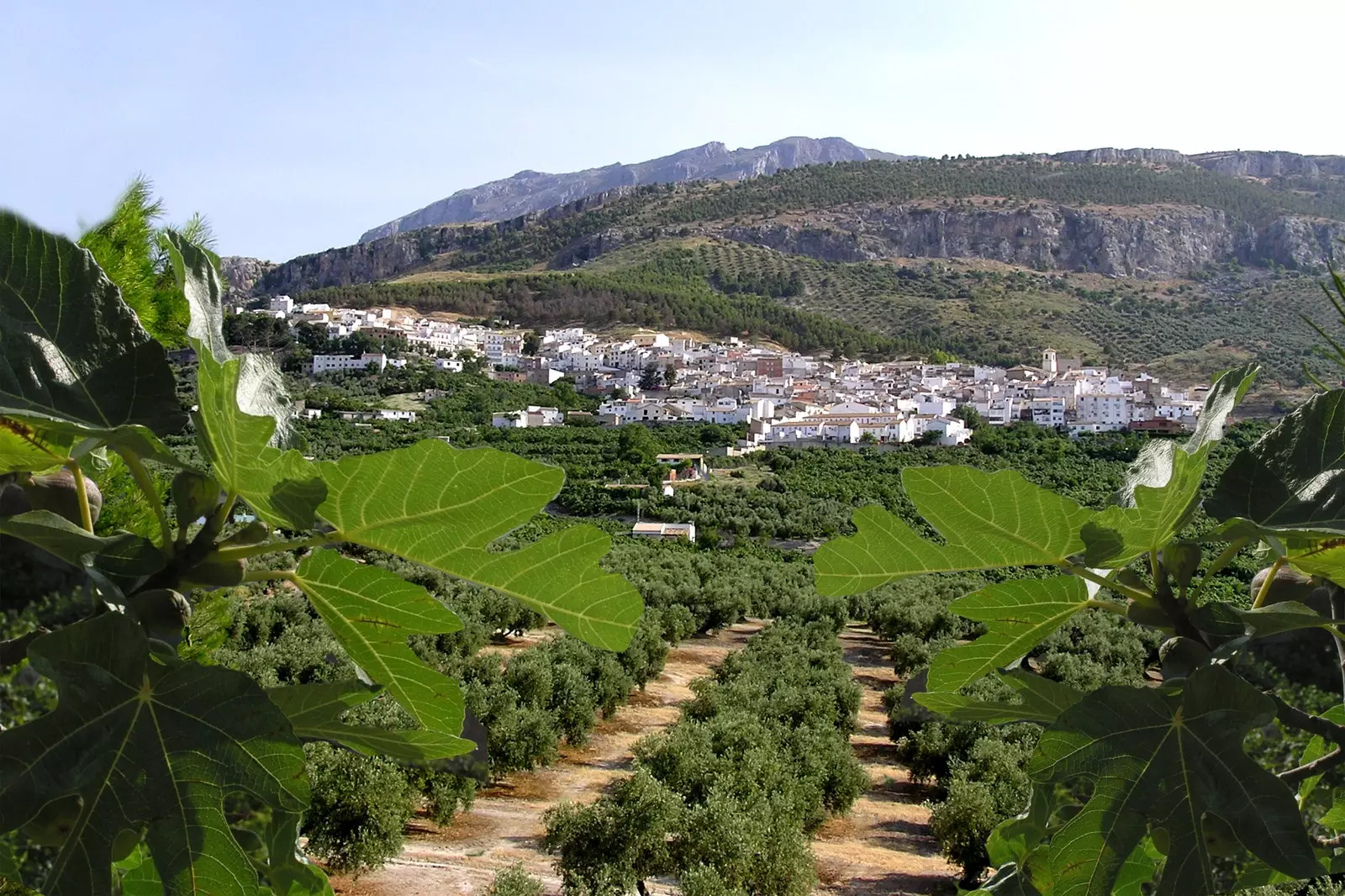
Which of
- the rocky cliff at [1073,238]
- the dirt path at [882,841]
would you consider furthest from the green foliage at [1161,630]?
the rocky cliff at [1073,238]

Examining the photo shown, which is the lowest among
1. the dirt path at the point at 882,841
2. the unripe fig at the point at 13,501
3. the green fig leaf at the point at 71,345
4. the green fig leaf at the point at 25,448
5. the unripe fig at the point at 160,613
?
the dirt path at the point at 882,841

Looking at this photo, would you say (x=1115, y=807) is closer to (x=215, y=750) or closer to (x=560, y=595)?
(x=560, y=595)

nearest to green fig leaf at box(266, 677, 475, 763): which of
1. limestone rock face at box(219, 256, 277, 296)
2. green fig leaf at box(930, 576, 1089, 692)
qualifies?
green fig leaf at box(930, 576, 1089, 692)

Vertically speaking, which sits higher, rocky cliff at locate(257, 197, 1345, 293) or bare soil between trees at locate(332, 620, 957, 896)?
rocky cliff at locate(257, 197, 1345, 293)

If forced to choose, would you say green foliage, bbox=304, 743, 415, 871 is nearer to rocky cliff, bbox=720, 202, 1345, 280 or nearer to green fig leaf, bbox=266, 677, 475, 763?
green fig leaf, bbox=266, 677, 475, 763

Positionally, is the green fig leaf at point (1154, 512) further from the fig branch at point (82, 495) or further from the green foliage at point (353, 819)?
the green foliage at point (353, 819)

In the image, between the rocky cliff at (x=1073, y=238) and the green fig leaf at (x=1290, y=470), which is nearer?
the green fig leaf at (x=1290, y=470)

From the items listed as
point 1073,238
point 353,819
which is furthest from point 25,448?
point 1073,238
